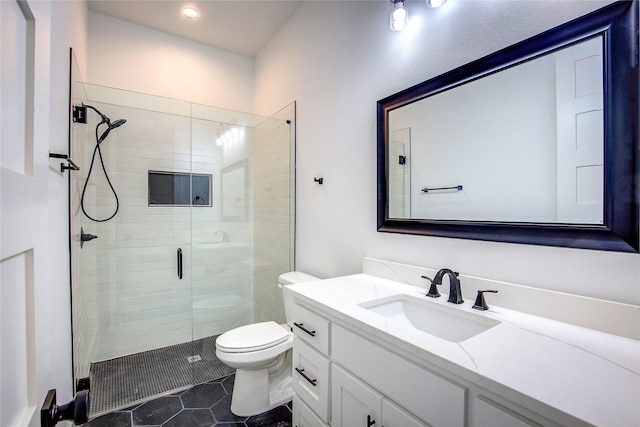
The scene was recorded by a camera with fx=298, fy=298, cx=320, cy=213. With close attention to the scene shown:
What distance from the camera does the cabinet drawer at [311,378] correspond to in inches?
46.7

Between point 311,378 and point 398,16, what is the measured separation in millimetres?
1743

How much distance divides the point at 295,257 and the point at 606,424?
2123 mm

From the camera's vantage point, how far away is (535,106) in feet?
3.50

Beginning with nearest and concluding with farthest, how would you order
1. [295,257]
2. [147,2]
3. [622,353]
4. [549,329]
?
[622,353] < [549,329] < [147,2] < [295,257]

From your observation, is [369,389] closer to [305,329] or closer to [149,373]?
[305,329]

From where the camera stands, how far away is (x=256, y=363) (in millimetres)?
1736

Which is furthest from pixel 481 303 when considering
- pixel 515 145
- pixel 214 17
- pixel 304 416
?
pixel 214 17

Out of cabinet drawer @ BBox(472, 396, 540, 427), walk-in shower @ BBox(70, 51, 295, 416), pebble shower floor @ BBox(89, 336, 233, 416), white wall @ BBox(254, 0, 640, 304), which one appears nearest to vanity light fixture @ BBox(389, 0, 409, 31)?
white wall @ BBox(254, 0, 640, 304)

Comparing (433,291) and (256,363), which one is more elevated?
(433,291)

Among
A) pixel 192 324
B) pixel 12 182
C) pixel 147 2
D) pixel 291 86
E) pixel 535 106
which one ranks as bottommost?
pixel 192 324

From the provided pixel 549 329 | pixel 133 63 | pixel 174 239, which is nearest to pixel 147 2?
pixel 133 63

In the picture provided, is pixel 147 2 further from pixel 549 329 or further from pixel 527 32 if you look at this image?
pixel 549 329

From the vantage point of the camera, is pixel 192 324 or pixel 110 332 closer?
pixel 110 332

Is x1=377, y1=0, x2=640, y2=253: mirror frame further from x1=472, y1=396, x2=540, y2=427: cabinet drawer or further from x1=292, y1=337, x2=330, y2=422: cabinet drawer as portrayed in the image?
x1=292, y1=337, x2=330, y2=422: cabinet drawer
